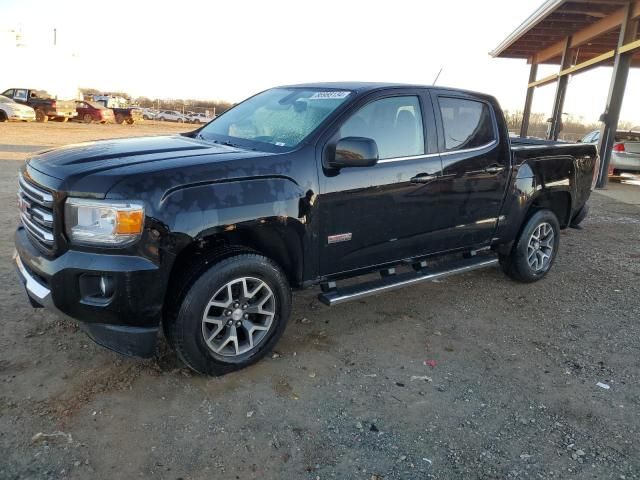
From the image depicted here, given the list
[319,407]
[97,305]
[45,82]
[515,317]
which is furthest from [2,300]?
[45,82]

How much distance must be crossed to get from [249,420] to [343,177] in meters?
1.73

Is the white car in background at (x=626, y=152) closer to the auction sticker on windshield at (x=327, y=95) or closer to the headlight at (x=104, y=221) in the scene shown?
the auction sticker on windshield at (x=327, y=95)

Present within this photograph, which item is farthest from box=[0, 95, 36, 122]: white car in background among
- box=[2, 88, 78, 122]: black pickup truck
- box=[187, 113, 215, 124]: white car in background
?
box=[187, 113, 215, 124]: white car in background

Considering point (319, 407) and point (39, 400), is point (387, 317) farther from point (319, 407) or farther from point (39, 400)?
point (39, 400)

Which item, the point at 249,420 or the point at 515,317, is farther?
the point at 515,317

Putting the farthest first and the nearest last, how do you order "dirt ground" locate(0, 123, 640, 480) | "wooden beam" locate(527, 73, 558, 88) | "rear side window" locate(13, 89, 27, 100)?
"rear side window" locate(13, 89, 27, 100)
"wooden beam" locate(527, 73, 558, 88)
"dirt ground" locate(0, 123, 640, 480)

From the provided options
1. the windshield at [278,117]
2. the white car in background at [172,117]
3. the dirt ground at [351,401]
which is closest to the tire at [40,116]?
the white car in background at [172,117]

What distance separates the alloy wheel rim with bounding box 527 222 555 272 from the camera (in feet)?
17.4

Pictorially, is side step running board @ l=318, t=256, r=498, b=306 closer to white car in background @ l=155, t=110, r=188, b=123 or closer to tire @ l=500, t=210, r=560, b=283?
tire @ l=500, t=210, r=560, b=283

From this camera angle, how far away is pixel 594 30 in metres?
14.5

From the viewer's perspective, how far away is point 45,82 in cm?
4409

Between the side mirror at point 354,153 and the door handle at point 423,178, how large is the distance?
0.62m

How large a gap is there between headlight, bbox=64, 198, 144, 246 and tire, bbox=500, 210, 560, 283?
154 inches

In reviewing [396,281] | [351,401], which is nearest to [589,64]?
[396,281]
